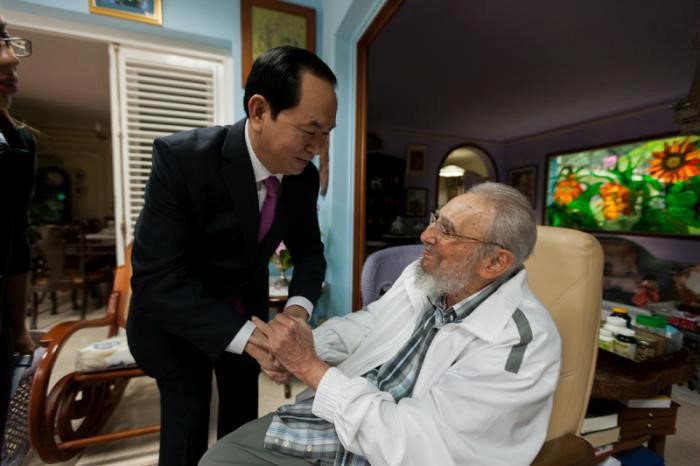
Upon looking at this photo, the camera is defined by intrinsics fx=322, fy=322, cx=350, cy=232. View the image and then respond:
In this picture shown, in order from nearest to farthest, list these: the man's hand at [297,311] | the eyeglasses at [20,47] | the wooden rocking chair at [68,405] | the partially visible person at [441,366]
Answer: the partially visible person at [441,366] < the eyeglasses at [20,47] < the man's hand at [297,311] < the wooden rocking chair at [68,405]

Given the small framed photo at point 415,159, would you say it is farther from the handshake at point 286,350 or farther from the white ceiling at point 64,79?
the handshake at point 286,350

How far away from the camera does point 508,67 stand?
3.30 m

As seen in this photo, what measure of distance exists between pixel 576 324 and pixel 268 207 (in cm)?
96

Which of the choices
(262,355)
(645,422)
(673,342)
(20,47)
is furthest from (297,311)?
(673,342)

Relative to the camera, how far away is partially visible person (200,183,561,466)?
27.3 inches

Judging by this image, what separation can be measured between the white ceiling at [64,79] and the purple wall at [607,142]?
623 centimetres

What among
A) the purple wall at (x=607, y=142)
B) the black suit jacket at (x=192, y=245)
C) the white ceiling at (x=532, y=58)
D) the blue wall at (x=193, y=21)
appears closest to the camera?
the black suit jacket at (x=192, y=245)

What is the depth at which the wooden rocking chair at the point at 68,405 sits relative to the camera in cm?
140

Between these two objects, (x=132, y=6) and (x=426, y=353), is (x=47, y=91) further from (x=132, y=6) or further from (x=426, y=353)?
(x=426, y=353)

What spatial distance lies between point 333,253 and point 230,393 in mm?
Answer: 1293

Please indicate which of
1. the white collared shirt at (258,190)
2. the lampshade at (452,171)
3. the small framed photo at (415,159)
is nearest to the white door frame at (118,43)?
the white collared shirt at (258,190)

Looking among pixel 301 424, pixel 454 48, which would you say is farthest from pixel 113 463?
pixel 454 48

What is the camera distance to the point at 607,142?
16.1ft

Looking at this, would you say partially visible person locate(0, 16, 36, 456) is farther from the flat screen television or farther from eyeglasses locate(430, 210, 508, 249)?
the flat screen television
